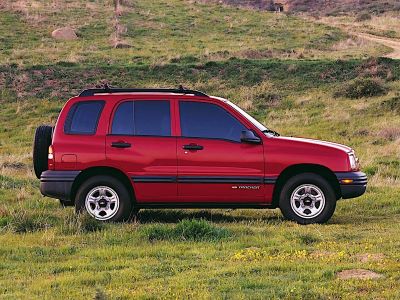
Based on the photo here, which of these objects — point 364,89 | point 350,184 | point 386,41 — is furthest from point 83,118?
point 386,41

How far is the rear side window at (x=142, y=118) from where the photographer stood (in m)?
10.6

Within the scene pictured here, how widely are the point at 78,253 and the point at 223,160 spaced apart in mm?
2718

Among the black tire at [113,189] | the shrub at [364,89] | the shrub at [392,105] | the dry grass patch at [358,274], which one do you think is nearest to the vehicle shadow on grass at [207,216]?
the black tire at [113,189]

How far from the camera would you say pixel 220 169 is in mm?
10453

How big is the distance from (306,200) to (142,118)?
2528mm

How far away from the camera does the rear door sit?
10.5m

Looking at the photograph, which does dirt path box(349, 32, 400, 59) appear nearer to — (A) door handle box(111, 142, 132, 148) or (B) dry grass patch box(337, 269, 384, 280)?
(A) door handle box(111, 142, 132, 148)

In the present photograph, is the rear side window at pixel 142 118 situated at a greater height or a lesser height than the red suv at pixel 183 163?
greater

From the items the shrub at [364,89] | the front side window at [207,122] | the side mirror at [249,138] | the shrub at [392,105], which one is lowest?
the side mirror at [249,138]

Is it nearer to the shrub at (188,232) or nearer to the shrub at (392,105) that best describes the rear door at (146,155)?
the shrub at (188,232)

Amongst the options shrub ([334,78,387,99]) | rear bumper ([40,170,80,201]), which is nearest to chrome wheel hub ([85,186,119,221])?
rear bumper ([40,170,80,201])

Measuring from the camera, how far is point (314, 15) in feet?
221

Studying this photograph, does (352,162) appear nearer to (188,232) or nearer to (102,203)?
(188,232)

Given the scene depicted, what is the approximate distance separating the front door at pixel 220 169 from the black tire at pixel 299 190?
339 millimetres
